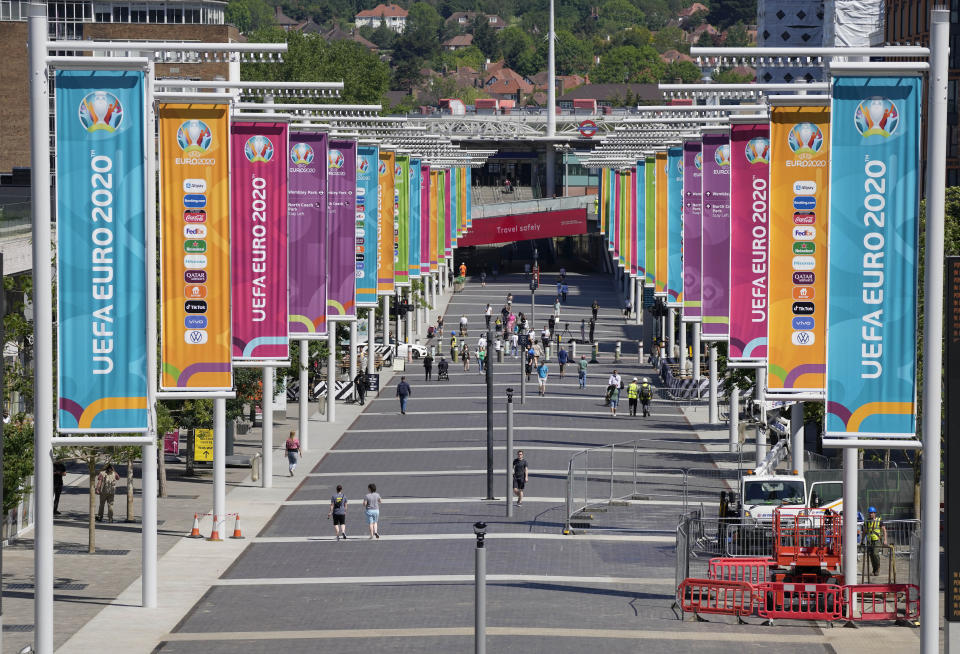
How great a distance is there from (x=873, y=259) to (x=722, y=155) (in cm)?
1609

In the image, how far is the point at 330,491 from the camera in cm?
4169

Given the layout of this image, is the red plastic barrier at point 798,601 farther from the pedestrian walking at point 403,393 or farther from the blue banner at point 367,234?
the pedestrian walking at point 403,393

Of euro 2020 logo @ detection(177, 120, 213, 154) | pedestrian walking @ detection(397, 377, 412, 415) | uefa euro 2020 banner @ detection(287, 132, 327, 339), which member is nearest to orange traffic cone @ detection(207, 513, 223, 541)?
uefa euro 2020 banner @ detection(287, 132, 327, 339)

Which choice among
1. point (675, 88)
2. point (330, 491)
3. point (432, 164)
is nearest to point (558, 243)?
point (432, 164)

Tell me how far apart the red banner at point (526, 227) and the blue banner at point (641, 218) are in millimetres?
54648

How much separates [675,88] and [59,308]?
10976 millimetres

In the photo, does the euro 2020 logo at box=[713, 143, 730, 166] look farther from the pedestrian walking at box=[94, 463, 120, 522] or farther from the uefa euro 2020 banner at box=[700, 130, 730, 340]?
the pedestrian walking at box=[94, 463, 120, 522]

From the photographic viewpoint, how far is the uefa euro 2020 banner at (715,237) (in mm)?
39125

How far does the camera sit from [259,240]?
35.6m

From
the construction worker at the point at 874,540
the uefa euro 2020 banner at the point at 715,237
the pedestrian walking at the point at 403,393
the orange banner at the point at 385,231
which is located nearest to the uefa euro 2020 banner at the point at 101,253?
the construction worker at the point at 874,540

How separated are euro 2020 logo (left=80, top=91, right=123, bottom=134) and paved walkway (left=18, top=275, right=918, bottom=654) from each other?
7.60 metres

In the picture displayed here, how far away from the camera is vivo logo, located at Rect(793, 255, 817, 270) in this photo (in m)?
27.6

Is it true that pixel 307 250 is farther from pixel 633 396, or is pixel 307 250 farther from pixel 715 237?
pixel 633 396

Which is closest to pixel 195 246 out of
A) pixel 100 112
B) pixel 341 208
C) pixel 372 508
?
pixel 100 112
